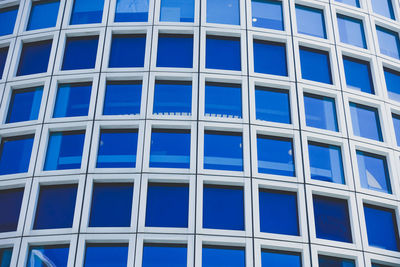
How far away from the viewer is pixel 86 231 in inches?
854

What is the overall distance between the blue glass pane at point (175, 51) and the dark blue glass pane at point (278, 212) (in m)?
7.48

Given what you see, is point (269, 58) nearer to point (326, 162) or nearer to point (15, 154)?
point (326, 162)

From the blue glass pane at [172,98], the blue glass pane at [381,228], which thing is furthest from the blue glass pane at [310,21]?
the blue glass pane at [381,228]

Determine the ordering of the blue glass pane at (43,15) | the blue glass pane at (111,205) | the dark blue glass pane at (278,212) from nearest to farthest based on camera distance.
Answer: the blue glass pane at (111,205) < the dark blue glass pane at (278,212) < the blue glass pane at (43,15)

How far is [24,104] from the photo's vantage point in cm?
2598

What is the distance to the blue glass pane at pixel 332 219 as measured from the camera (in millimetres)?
23031

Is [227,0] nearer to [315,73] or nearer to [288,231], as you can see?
[315,73]

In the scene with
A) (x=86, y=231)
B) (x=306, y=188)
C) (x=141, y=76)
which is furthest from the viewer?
(x=141, y=76)

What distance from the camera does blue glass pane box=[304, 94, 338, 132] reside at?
25656 millimetres

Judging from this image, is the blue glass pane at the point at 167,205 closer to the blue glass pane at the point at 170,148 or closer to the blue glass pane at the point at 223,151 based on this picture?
the blue glass pane at the point at 170,148

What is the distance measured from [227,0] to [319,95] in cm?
701

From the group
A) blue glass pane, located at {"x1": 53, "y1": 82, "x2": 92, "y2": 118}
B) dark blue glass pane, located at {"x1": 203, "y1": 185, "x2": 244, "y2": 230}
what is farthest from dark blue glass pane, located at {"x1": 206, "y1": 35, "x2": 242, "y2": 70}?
dark blue glass pane, located at {"x1": 203, "y1": 185, "x2": 244, "y2": 230}

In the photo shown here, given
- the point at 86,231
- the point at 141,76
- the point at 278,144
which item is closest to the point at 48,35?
the point at 141,76

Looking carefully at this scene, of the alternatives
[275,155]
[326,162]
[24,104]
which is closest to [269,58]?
[275,155]
